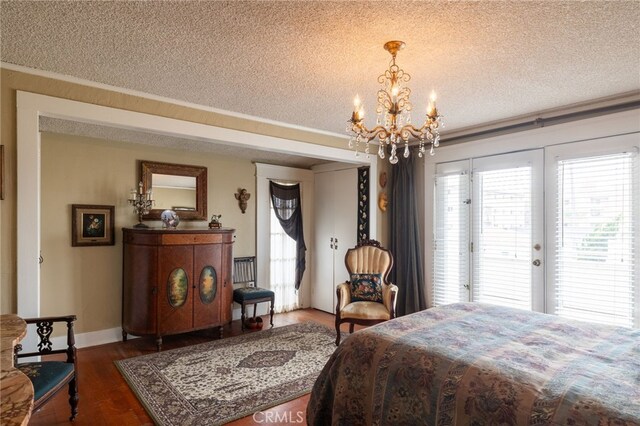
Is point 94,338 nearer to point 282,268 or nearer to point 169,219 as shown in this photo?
point 169,219

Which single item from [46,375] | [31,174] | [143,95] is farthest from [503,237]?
[31,174]

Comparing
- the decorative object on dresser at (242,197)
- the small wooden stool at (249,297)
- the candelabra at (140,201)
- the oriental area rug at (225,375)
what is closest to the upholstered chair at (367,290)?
the oriental area rug at (225,375)

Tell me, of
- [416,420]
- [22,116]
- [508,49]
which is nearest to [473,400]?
[416,420]

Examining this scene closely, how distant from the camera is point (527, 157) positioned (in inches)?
138

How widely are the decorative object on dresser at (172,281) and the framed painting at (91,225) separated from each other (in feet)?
0.74

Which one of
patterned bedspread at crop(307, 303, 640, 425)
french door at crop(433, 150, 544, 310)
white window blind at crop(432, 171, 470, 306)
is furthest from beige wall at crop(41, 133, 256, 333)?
french door at crop(433, 150, 544, 310)

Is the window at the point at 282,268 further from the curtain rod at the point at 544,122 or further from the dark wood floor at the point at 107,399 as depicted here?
the curtain rod at the point at 544,122

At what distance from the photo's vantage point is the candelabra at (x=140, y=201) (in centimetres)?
404

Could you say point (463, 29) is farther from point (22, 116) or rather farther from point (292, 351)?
point (292, 351)

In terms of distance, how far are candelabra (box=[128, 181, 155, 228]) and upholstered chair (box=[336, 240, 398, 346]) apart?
8.03ft

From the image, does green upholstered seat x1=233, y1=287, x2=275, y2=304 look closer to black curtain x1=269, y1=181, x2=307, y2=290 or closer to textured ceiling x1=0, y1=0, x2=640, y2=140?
black curtain x1=269, y1=181, x2=307, y2=290

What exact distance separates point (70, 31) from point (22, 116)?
0.85 meters

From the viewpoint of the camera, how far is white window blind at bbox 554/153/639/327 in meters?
2.89

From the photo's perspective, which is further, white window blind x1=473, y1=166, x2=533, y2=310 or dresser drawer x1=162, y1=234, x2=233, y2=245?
dresser drawer x1=162, y1=234, x2=233, y2=245
